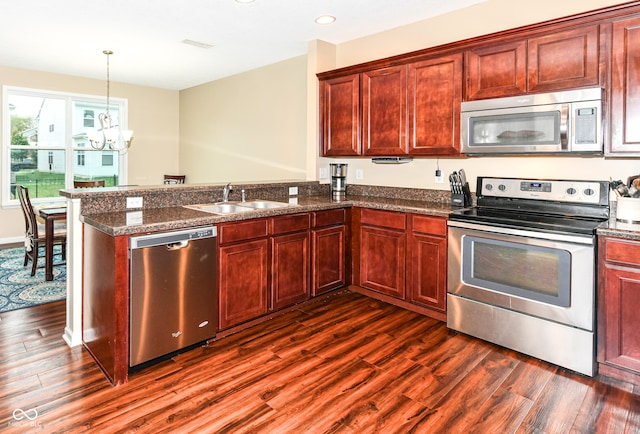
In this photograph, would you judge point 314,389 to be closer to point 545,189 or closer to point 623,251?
point 623,251

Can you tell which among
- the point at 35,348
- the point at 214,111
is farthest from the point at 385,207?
the point at 214,111

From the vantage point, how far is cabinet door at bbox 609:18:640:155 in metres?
2.37

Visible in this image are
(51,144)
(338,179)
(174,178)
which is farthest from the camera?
(174,178)

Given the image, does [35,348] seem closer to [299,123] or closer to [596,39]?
[299,123]

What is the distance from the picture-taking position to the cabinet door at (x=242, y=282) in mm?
2797

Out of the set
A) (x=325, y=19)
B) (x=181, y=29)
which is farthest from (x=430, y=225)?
(x=181, y=29)

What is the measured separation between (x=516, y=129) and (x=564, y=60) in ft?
1.63

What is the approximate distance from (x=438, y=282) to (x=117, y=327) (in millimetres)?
2223

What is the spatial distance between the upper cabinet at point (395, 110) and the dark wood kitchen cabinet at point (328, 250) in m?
0.75

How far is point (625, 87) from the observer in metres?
2.41

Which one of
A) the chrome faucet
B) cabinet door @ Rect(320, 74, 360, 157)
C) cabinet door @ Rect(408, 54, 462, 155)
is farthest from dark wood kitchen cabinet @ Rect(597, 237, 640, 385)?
the chrome faucet

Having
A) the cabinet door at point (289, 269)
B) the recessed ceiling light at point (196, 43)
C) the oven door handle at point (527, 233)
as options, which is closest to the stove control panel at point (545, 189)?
the oven door handle at point (527, 233)

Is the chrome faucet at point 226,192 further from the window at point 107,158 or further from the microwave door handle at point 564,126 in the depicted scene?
the window at point 107,158

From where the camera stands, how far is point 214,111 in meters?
6.45
